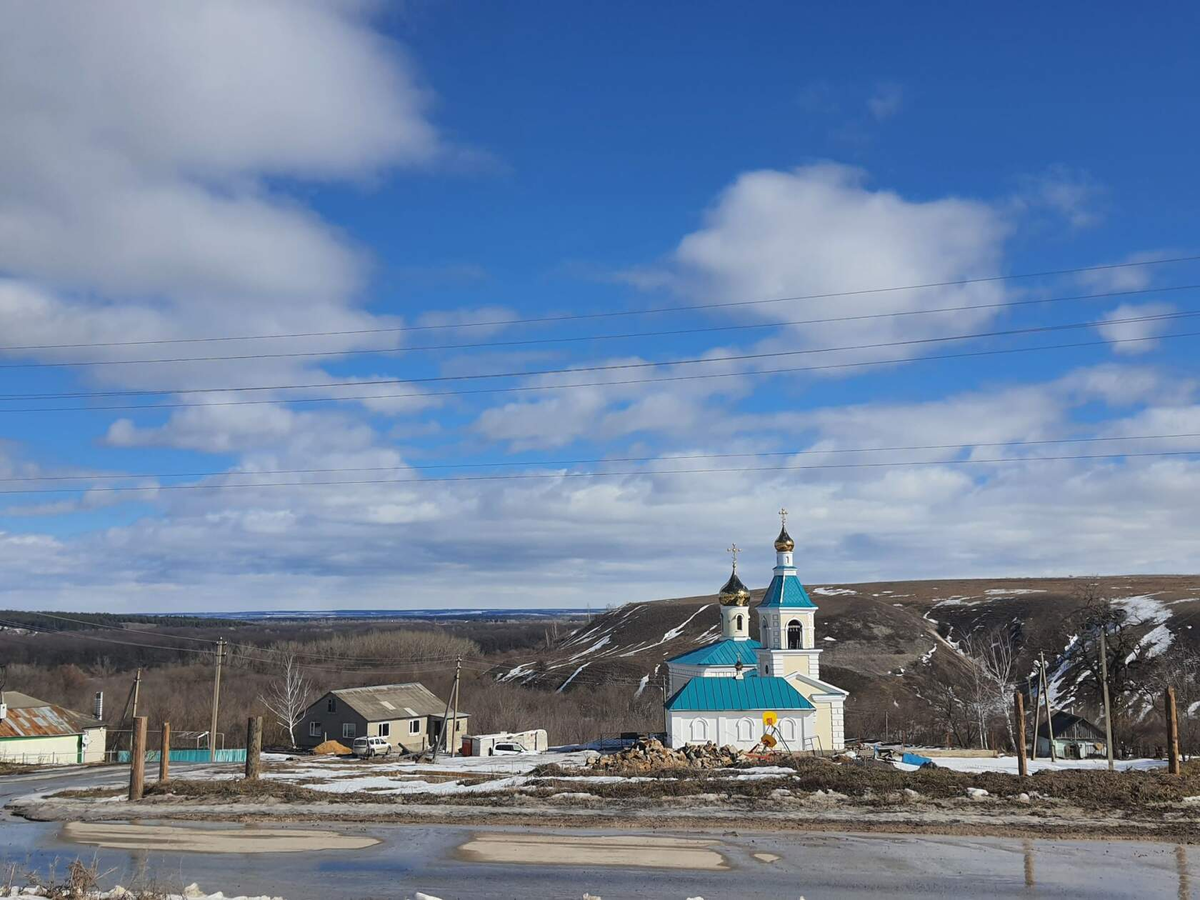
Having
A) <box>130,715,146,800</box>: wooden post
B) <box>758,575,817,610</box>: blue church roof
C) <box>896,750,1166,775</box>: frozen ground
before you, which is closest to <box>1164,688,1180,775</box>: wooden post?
<box>896,750,1166,775</box>: frozen ground

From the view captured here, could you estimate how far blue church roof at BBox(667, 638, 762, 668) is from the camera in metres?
55.5

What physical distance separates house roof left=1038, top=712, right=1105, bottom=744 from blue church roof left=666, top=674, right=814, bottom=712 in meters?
26.5

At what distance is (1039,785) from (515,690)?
76.9 metres

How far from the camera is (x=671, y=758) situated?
1670 inches

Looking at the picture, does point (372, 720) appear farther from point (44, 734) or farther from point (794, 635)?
point (794, 635)

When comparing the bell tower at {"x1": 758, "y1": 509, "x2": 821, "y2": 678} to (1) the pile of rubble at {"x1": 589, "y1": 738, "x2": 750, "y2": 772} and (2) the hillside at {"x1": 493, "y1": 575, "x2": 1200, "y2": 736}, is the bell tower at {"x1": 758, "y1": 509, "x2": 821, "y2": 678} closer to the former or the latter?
(1) the pile of rubble at {"x1": 589, "y1": 738, "x2": 750, "y2": 772}

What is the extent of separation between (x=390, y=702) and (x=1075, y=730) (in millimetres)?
44818

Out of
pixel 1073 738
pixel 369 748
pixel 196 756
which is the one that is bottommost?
pixel 1073 738

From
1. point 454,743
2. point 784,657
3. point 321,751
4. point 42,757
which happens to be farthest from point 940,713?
point 42,757

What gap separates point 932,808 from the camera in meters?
27.7

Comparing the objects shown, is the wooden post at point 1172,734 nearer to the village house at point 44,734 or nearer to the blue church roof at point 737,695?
the blue church roof at point 737,695

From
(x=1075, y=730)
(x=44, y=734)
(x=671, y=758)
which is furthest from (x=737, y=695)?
(x=44, y=734)

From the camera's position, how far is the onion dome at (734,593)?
5838 centimetres

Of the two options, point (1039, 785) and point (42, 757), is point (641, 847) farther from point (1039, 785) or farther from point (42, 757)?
point (42, 757)
